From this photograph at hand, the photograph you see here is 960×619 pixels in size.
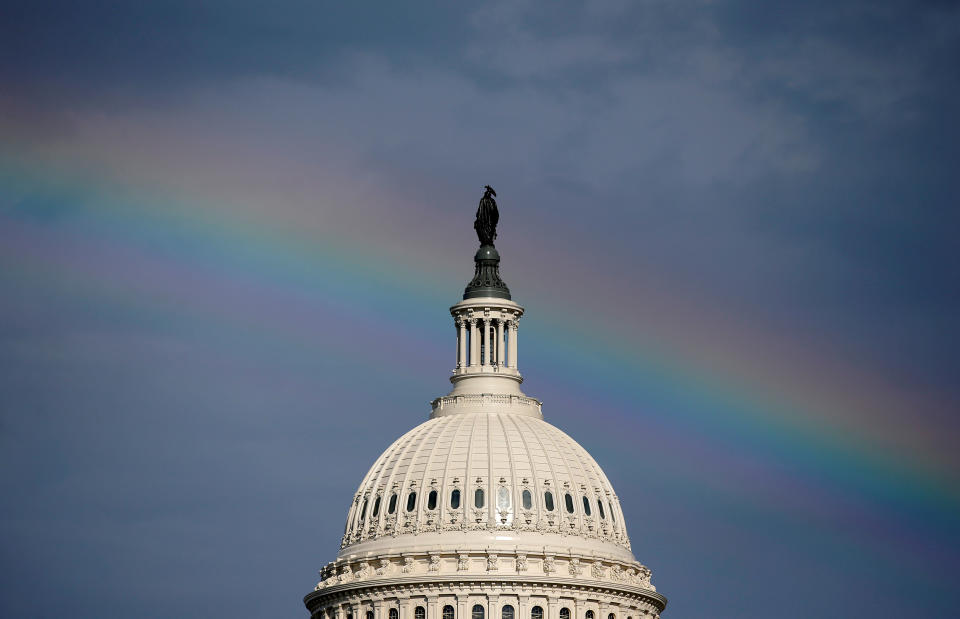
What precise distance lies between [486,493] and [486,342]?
15.3 meters

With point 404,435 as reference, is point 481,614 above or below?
below

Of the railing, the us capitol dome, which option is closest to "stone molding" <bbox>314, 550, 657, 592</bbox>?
the us capitol dome

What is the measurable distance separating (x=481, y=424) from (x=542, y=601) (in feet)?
49.3

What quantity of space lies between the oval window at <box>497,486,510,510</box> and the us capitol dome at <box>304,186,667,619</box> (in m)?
0.10

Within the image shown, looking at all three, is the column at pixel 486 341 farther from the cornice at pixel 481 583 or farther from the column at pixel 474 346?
the cornice at pixel 481 583

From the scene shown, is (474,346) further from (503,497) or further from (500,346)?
(503,497)

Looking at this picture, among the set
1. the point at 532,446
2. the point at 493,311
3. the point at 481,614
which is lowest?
the point at 481,614

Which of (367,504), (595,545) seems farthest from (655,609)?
(367,504)

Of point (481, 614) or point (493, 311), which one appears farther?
point (493, 311)

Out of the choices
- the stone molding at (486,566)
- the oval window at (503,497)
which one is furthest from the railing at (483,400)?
the stone molding at (486,566)

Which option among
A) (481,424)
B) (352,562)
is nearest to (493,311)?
(481,424)

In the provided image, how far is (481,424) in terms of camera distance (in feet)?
632

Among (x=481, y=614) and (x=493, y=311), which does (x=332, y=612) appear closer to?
(x=481, y=614)

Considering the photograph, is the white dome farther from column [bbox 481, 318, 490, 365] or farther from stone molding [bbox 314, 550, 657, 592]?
column [bbox 481, 318, 490, 365]
